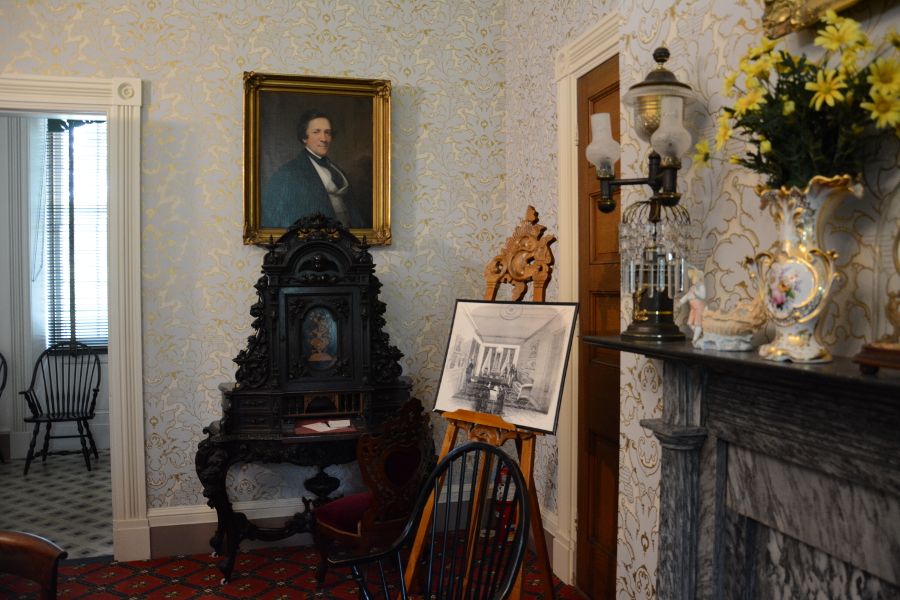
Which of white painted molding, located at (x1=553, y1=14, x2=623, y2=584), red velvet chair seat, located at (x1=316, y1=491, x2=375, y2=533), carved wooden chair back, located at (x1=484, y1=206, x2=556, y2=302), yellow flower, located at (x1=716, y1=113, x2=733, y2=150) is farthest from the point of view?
white painted molding, located at (x1=553, y1=14, x2=623, y2=584)

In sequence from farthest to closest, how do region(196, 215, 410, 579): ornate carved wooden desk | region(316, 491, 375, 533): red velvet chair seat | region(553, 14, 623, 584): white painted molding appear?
region(196, 215, 410, 579): ornate carved wooden desk < region(553, 14, 623, 584): white painted molding < region(316, 491, 375, 533): red velvet chair seat

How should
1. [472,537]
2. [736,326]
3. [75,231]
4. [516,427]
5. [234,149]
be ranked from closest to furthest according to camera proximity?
[736,326] → [472,537] → [516,427] → [234,149] → [75,231]

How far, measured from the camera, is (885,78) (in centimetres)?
126

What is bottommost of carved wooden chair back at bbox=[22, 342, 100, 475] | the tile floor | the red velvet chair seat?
the tile floor

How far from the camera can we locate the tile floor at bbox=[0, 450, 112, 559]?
4.17 m

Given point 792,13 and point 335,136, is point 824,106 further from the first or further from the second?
point 335,136

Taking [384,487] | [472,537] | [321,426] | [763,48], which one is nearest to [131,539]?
[321,426]

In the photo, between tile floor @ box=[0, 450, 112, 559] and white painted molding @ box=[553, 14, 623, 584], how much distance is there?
7.85 feet

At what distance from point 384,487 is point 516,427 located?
669 mm

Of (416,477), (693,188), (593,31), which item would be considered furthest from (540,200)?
(693,188)

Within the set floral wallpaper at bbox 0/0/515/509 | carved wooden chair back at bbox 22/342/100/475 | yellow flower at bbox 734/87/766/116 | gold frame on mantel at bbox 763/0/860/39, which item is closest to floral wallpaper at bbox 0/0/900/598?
floral wallpaper at bbox 0/0/515/509

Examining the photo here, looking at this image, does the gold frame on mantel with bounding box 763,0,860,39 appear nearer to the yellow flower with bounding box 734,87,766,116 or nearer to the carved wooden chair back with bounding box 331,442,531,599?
the yellow flower with bounding box 734,87,766,116

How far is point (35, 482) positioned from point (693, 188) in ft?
17.0

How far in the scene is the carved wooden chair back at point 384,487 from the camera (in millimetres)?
2953
